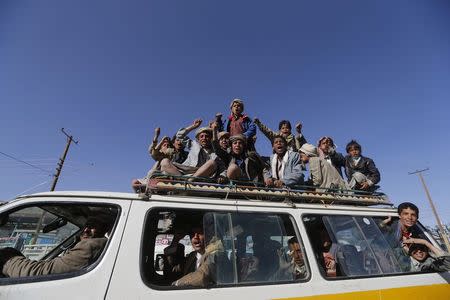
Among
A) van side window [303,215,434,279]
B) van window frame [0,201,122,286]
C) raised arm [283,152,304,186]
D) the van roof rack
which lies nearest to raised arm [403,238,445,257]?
van side window [303,215,434,279]

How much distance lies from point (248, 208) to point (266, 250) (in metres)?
0.44

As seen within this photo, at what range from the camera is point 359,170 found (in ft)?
14.5

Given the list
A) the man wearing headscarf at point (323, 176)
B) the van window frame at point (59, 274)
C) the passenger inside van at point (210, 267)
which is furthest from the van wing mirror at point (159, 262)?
the man wearing headscarf at point (323, 176)

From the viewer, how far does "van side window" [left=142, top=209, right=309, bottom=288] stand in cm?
211

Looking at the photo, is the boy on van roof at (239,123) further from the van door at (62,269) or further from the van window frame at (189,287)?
the van door at (62,269)

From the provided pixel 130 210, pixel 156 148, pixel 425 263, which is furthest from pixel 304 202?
pixel 156 148

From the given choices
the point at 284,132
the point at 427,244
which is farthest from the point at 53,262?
the point at 284,132

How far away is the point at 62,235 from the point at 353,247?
3579mm

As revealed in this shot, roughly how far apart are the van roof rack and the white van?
0.01m

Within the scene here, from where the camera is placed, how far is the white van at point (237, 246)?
1.85 m

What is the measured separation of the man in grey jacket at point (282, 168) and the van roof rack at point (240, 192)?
1.65ft

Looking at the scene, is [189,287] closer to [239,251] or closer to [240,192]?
[239,251]

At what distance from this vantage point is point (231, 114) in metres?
5.19

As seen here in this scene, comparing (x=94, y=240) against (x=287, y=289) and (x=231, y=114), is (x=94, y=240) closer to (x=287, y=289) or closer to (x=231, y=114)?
(x=287, y=289)
